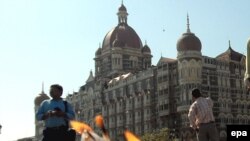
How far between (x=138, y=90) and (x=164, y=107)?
22.9ft

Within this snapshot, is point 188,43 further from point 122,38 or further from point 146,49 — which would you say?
point 146,49

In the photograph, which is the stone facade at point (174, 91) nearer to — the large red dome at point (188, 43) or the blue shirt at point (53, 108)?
the large red dome at point (188, 43)

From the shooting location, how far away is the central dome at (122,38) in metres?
83.4

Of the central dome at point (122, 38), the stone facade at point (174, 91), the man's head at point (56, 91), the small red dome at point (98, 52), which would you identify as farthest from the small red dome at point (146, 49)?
the man's head at point (56, 91)

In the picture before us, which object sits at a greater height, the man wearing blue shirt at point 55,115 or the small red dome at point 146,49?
the small red dome at point 146,49

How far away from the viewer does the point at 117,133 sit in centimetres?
7356

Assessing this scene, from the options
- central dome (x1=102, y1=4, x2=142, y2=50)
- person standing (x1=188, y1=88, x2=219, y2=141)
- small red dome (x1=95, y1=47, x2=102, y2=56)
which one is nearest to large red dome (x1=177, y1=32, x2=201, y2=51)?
central dome (x1=102, y1=4, x2=142, y2=50)

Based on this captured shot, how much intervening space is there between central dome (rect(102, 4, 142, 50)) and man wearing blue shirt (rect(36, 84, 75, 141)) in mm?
74277

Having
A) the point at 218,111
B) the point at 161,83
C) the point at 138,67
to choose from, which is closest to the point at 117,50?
the point at 138,67

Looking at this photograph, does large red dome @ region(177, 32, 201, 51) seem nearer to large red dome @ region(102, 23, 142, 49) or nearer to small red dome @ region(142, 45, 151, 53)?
large red dome @ region(102, 23, 142, 49)

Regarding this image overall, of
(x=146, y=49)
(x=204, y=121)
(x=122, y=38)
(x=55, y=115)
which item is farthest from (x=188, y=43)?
(x=55, y=115)

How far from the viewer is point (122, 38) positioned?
278 feet

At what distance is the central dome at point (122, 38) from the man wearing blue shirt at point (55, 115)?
7428 centimetres

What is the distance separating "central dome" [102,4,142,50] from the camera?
8338 cm
